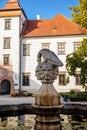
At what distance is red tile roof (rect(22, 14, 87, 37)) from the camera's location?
105ft

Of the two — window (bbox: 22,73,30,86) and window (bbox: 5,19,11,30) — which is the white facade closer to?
window (bbox: 22,73,30,86)

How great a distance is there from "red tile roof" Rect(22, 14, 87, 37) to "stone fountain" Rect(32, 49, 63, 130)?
26075mm

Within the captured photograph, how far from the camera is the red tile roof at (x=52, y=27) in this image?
3197cm

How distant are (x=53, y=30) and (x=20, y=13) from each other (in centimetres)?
515

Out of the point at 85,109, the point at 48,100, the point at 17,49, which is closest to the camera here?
the point at 48,100

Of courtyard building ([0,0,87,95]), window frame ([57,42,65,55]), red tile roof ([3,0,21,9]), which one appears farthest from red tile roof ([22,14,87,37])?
red tile roof ([3,0,21,9])

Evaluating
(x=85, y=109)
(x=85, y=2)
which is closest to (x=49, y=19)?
(x=85, y=2)

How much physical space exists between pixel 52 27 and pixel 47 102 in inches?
1127

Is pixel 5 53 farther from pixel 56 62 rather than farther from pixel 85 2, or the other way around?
pixel 56 62

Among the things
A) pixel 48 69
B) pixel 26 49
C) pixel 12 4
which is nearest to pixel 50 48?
pixel 26 49

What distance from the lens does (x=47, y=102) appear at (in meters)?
5.70

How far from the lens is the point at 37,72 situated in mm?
5906

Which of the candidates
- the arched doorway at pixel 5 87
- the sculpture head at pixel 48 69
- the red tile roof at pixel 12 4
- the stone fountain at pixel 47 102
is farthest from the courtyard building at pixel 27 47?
the stone fountain at pixel 47 102

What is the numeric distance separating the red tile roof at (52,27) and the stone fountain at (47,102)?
26075 millimetres
